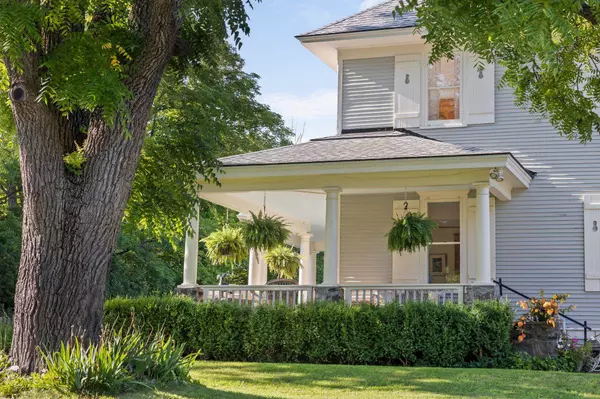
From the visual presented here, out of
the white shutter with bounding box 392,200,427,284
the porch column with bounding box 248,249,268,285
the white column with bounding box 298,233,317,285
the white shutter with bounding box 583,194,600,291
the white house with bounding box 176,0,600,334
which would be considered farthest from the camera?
the white column with bounding box 298,233,317,285

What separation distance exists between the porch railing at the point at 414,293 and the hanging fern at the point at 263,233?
5.67 feet

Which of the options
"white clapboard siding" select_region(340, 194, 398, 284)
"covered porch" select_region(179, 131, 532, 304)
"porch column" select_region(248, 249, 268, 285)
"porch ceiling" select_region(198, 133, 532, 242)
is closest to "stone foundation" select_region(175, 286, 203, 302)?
"covered porch" select_region(179, 131, 532, 304)

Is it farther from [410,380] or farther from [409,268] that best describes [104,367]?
[409,268]

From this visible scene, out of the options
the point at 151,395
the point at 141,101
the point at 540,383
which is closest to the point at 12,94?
the point at 141,101

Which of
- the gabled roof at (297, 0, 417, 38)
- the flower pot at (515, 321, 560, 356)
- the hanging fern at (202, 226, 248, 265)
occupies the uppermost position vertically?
the gabled roof at (297, 0, 417, 38)

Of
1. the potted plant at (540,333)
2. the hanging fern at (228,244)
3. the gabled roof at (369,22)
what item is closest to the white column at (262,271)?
the hanging fern at (228,244)

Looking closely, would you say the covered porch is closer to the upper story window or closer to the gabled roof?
the upper story window

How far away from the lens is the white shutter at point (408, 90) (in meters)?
14.9

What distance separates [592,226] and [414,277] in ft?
11.4

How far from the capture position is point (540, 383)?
900 centimetres

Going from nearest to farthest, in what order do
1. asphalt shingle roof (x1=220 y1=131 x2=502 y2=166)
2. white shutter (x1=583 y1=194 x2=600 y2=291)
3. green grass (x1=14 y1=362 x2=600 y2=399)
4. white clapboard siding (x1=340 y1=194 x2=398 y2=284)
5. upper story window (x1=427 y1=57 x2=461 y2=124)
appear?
green grass (x1=14 y1=362 x2=600 y2=399), asphalt shingle roof (x1=220 y1=131 x2=502 y2=166), white shutter (x1=583 y1=194 x2=600 y2=291), upper story window (x1=427 y1=57 x2=461 y2=124), white clapboard siding (x1=340 y1=194 x2=398 y2=284)

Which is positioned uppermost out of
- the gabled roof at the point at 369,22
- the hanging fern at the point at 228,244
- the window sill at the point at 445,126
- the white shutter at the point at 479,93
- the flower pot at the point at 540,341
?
the gabled roof at the point at 369,22

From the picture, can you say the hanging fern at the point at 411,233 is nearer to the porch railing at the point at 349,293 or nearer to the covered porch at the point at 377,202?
the covered porch at the point at 377,202

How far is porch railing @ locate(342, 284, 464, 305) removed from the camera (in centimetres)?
1187
